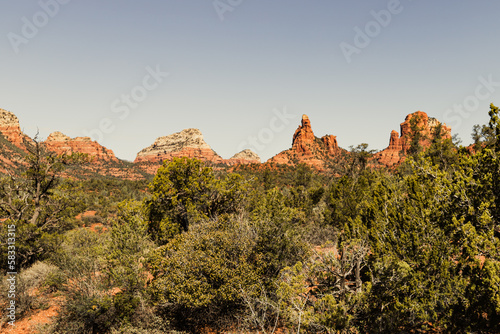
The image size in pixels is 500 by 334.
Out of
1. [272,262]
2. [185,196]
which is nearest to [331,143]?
[185,196]

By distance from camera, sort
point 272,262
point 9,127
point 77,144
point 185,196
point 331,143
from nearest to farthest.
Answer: point 272,262
point 185,196
point 9,127
point 331,143
point 77,144

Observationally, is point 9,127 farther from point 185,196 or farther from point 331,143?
point 331,143

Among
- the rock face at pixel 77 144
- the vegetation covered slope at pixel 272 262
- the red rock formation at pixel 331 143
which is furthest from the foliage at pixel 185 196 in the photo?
the rock face at pixel 77 144

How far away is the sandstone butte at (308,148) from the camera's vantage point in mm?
130250

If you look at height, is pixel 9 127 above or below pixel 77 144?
below

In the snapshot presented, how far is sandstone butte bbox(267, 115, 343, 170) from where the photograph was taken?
130250mm

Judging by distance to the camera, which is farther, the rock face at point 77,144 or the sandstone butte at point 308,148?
the rock face at point 77,144

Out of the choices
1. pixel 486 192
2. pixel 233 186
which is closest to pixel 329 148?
pixel 233 186

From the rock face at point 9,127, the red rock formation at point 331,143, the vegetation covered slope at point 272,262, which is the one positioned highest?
the red rock formation at point 331,143

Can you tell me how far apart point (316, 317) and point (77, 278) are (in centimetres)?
1307

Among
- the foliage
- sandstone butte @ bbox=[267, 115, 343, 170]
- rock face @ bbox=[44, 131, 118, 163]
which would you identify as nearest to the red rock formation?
sandstone butte @ bbox=[267, 115, 343, 170]

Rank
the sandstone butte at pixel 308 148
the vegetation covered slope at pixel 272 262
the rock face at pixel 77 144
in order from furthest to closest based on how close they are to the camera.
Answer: the rock face at pixel 77 144 → the sandstone butte at pixel 308 148 → the vegetation covered slope at pixel 272 262

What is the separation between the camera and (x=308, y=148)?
451 feet

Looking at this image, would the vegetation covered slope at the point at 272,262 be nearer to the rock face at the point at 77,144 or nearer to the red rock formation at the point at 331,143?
the red rock formation at the point at 331,143
